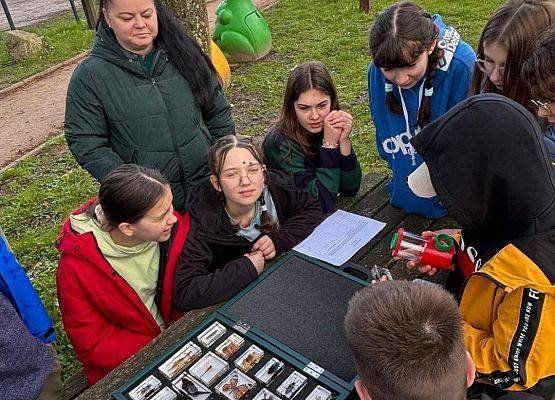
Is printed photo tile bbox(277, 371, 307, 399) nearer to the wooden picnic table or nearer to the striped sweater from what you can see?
the wooden picnic table

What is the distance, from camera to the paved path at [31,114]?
20.3 ft

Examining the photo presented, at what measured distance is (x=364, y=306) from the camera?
1.21m

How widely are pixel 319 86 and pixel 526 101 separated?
1041mm

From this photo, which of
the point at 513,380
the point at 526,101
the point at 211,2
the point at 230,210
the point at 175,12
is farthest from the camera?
the point at 211,2

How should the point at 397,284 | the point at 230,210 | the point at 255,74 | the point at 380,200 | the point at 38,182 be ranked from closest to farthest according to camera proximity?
the point at 397,284, the point at 230,210, the point at 380,200, the point at 38,182, the point at 255,74

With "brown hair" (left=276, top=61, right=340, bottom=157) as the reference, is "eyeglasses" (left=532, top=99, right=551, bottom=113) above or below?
above

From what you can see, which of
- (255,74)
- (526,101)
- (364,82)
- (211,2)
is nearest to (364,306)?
(526,101)

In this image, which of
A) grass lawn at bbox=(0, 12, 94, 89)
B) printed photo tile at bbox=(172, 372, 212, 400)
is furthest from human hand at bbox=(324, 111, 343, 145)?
grass lawn at bbox=(0, 12, 94, 89)

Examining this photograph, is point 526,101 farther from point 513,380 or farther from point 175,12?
point 175,12

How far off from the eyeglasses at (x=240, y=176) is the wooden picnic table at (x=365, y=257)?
0.56 meters

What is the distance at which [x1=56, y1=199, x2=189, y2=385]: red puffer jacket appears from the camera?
2.10 meters

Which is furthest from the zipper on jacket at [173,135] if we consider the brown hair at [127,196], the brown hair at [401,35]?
the brown hair at [401,35]

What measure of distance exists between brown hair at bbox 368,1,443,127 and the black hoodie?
29.6 inches

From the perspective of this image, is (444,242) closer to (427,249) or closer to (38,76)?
(427,249)
